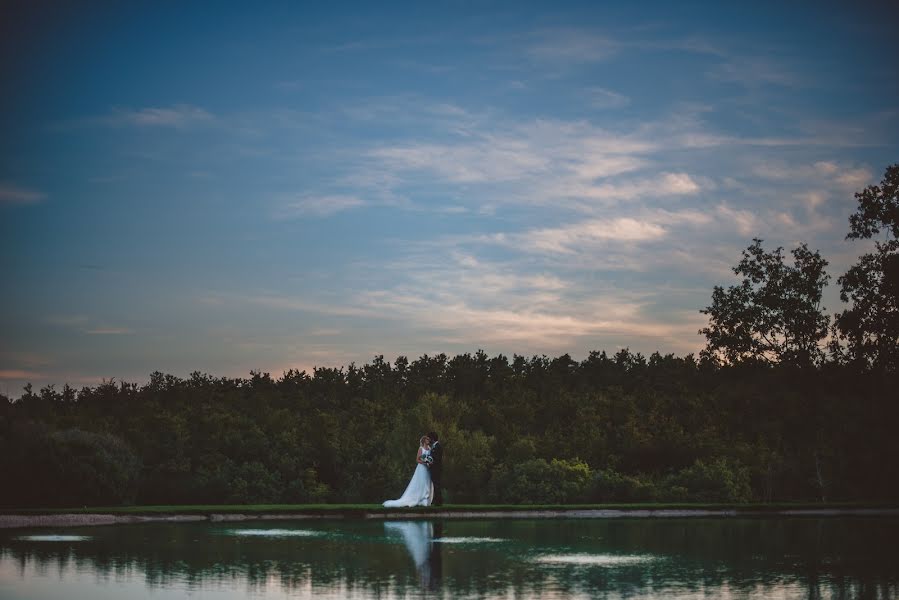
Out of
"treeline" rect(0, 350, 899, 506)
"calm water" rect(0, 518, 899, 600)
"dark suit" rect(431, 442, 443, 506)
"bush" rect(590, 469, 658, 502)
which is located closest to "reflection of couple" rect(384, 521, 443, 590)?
"calm water" rect(0, 518, 899, 600)

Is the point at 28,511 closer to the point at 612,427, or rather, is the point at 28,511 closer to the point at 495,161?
the point at 495,161

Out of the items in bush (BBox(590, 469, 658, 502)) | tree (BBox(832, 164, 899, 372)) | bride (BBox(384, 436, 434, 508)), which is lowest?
bush (BBox(590, 469, 658, 502))

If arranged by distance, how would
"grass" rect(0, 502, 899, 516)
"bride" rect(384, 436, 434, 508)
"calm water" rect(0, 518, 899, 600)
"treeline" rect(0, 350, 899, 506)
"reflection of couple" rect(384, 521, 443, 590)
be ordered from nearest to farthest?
1. "calm water" rect(0, 518, 899, 600)
2. "reflection of couple" rect(384, 521, 443, 590)
3. "grass" rect(0, 502, 899, 516)
4. "bride" rect(384, 436, 434, 508)
5. "treeline" rect(0, 350, 899, 506)

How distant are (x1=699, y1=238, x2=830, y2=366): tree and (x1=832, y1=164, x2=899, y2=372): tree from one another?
5406mm

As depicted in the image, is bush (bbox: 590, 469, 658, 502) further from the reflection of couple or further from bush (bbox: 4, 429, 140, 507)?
bush (bbox: 4, 429, 140, 507)

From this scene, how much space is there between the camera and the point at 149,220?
3491 cm

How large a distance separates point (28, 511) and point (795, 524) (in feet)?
62.2

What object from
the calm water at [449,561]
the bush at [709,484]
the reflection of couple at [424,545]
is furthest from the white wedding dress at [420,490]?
the bush at [709,484]

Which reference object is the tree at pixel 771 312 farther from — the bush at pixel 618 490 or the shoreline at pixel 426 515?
the shoreline at pixel 426 515

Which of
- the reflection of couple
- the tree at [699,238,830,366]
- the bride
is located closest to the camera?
the reflection of couple

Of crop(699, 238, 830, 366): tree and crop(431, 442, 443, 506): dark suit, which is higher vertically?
crop(699, 238, 830, 366): tree

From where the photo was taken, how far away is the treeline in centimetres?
2914

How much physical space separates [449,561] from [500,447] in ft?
85.9

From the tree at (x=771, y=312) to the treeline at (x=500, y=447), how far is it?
96cm
